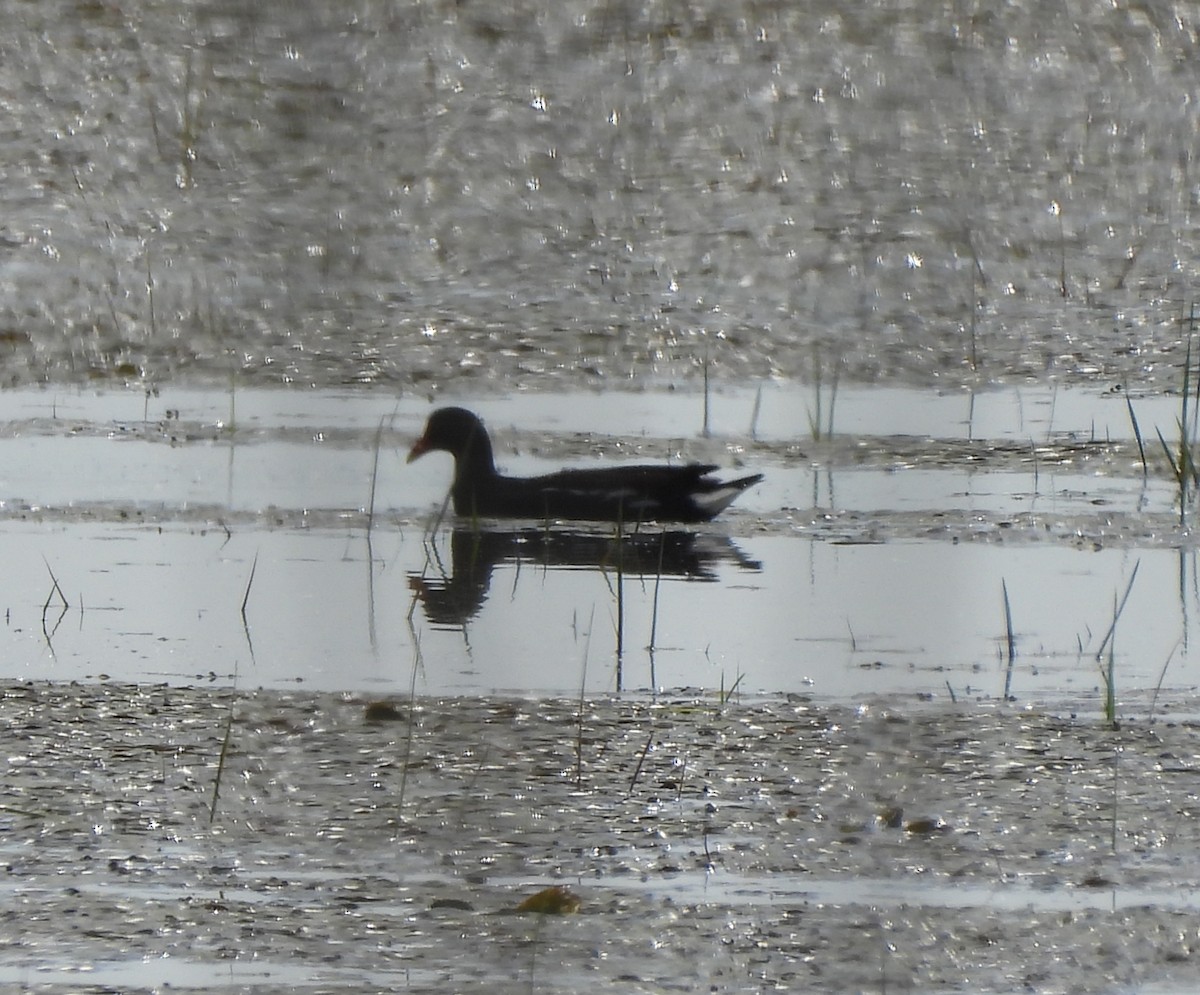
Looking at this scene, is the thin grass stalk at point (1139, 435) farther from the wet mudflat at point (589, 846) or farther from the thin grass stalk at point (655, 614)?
the wet mudflat at point (589, 846)

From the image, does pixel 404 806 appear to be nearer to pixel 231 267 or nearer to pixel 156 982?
pixel 156 982

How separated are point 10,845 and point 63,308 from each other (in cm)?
290

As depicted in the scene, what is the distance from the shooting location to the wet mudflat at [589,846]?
1896mm

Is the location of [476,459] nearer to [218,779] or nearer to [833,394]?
[833,394]

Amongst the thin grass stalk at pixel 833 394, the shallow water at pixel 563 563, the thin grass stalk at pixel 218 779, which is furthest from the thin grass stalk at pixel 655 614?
the thin grass stalk at pixel 218 779

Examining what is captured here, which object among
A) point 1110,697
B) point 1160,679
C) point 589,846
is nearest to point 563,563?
point 1160,679

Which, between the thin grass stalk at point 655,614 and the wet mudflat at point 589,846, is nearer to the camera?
the wet mudflat at point 589,846

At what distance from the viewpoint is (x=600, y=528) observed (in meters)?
4.33

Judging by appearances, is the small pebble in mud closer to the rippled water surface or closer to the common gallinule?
the rippled water surface

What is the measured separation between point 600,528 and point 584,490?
10 cm

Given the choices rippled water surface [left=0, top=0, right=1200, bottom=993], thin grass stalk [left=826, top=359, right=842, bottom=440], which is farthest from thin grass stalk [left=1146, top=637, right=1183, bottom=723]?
thin grass stalk [left=826, top=359, right=842, bottom=440]

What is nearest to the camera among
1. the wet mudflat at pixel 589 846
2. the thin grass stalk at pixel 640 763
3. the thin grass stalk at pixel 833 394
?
the wet mudflat at pixel 589 846

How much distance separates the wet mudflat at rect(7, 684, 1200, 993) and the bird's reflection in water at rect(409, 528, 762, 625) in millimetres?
871

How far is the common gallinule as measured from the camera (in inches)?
162
